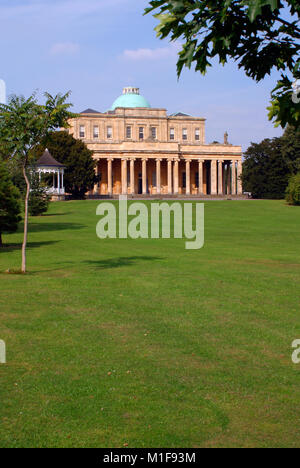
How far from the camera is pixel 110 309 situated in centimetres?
1251

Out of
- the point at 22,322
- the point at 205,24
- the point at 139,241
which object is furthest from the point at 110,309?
the point at 139,241

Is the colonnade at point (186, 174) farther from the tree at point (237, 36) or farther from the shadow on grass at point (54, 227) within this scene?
the tree at point (237, 36)

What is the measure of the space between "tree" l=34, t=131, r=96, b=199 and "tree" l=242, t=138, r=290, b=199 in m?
28.2

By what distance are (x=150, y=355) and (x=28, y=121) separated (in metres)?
10.9

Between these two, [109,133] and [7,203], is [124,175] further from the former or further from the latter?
[7,203]

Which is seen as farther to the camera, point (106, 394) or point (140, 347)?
point (140, 347)

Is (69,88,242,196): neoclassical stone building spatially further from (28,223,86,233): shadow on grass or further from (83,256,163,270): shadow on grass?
(83,256,163,270): shadow on grass

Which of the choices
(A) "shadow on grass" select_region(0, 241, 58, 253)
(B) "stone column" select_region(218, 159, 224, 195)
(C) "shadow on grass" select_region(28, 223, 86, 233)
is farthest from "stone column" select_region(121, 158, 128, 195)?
(A) "shadow on grass" select_region(0, 241, 58, 253)

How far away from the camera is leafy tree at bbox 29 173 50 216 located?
50.9m

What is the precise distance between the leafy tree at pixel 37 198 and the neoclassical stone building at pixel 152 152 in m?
49.7

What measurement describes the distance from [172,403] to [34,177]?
44423 millimetres

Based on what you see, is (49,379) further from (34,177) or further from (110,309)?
(34,177)

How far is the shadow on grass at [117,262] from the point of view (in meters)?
19.7

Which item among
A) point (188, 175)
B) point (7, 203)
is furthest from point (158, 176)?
point (7, 203)
